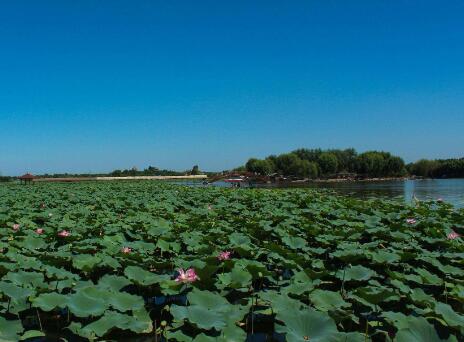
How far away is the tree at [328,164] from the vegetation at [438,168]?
Result: 24636 millimetres

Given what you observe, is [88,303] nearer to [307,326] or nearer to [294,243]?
[307,326]

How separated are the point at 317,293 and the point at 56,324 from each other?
6.18 feet

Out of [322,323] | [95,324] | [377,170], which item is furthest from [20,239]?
[377,170]

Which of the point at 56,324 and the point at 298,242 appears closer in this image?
the point at 56,324

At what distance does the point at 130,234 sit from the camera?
18.6 feet

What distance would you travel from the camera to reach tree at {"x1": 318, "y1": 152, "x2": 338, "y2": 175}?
11000 centimetres

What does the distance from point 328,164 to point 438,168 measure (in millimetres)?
29828

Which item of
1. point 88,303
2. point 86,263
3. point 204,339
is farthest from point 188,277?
point 204,339

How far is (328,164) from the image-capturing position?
4331 inches

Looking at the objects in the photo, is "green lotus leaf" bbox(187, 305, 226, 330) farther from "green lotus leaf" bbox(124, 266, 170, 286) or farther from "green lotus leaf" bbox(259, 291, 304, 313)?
"green lotus leaf" bbox(124, 266, 170, 286)

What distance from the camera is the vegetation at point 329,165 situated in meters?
104

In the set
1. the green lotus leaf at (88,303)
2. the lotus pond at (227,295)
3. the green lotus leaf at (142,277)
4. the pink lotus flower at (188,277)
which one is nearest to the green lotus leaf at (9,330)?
the lotus pond at (227,295)

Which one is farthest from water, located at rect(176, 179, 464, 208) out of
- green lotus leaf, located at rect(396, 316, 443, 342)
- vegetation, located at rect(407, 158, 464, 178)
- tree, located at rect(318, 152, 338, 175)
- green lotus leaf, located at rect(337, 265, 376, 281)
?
vegetation, located at rect(407, 158, 464, 178)

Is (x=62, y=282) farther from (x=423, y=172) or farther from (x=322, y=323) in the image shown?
(x=423, y=172)
